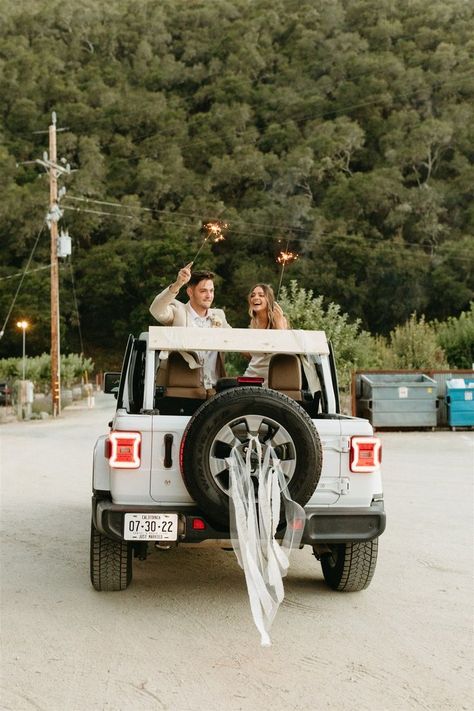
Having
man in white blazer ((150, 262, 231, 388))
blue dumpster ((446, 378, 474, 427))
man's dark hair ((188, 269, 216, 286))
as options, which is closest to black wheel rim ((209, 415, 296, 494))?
man in white blazer ((150, 262, 231, 388))

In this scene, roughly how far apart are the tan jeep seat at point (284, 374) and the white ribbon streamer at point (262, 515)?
114 cm

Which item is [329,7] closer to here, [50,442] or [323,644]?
[50,442]

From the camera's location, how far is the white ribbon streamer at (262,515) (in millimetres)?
4660

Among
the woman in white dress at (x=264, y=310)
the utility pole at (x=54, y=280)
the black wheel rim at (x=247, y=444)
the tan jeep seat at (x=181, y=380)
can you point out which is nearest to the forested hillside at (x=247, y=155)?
the utility pole at (x=54, y=280)

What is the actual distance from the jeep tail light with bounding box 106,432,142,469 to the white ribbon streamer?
2.04ft

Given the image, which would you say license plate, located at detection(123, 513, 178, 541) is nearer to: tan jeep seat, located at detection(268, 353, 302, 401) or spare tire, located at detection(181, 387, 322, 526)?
spare tire, located at detection(181, 387, 322, 526)

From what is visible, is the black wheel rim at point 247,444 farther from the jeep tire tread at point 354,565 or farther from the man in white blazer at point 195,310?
the man in white blazer at point 195,310

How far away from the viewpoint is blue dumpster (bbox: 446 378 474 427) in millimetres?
20531

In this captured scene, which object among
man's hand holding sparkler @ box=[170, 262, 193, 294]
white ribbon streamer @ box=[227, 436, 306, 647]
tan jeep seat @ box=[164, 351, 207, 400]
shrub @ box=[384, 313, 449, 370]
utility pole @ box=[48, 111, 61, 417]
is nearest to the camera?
white ribbon streamer @ box=[227, 436, 306, 647]

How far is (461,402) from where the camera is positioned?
20.6 m

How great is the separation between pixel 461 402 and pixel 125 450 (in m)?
16.9

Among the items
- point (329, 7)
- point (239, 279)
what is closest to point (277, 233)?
point (239, 279)

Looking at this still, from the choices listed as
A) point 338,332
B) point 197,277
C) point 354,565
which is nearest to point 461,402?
point 338,332

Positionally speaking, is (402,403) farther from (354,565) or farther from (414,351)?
(354,565)
